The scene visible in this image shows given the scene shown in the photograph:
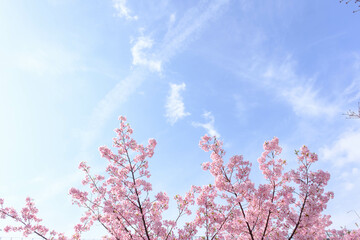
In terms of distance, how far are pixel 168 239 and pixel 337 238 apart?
868 cm

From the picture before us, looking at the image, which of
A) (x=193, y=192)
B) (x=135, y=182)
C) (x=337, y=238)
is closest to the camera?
(x=135, y=182)

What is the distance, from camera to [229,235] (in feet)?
35.9

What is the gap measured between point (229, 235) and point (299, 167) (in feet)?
15.6

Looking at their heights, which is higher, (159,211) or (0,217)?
(159,211)

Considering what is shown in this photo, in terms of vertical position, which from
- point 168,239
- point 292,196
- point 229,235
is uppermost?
point 292,196

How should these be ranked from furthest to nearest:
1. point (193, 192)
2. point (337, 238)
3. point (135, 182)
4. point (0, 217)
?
point (337, 238) < point (193, 192) < point (135, 182) < point (0, 217)

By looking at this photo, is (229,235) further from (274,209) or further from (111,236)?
(111,236)

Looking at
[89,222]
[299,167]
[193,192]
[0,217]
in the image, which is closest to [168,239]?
[193,192]

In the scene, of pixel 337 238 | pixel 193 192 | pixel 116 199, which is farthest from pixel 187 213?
pixel 337 238

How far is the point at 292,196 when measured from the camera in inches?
379

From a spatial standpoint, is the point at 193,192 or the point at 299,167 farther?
the point at 193,192

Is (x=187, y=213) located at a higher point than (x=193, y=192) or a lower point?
lower

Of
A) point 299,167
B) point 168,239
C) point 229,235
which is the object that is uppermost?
point 299,167

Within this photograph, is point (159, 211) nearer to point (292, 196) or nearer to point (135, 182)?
point (135, 182)
